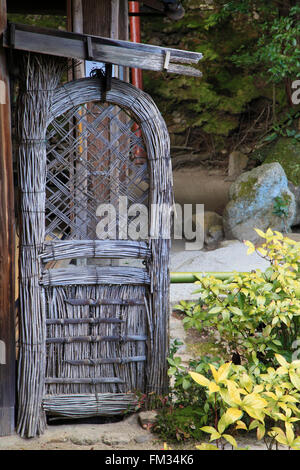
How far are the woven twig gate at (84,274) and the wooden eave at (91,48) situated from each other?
0.15 metres

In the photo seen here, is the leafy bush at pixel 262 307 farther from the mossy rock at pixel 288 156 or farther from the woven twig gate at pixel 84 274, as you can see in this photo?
the mossy rock at pixel 288 156

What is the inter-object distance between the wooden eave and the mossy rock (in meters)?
6.40

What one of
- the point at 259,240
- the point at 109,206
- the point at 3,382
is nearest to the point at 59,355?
the point at 3,382

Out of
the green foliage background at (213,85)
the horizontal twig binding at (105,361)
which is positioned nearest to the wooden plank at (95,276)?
the horizontal twig binding at (105,361)

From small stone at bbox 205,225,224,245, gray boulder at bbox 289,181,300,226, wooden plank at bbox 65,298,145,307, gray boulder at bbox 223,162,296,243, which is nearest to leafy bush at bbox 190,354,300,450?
wooden plank at bbox 65,298,145,307

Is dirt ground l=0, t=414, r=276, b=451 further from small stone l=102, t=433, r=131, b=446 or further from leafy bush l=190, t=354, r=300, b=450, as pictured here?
leafy bush l=190, t=354, r=300, b=450

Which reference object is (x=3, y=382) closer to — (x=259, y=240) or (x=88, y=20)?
(x=88, y=20)

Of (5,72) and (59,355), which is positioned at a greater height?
(5,72)

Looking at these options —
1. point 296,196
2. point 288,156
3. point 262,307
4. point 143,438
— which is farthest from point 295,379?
point 288,156

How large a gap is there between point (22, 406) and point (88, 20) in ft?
11.6

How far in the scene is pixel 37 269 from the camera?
3.24 metres

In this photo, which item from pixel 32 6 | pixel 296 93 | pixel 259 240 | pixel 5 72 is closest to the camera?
pixel 5 72

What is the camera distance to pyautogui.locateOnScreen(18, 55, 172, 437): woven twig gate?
3205 mm

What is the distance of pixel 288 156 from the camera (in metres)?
9.61
